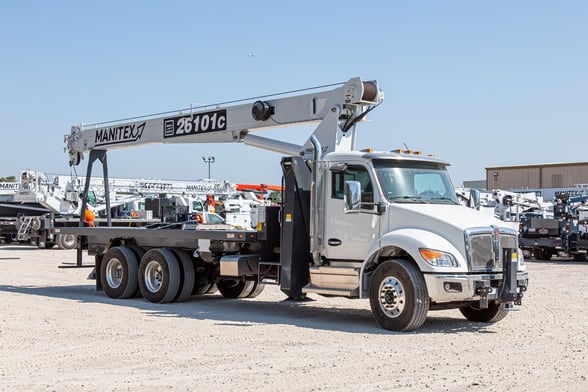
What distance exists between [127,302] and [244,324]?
388cm

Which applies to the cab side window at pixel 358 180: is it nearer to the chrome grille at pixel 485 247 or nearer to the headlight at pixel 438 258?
the headlight at pixel 438 258

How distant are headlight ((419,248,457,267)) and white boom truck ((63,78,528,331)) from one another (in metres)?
0.01

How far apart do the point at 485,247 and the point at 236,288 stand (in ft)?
19.7

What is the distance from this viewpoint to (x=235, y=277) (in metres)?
13.5

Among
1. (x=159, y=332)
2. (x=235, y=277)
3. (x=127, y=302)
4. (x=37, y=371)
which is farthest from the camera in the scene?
(x=127, y=302)

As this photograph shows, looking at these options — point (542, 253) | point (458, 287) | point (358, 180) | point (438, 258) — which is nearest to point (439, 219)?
point (438, 258)

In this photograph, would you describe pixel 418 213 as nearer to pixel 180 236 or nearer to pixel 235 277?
pixel 235 277

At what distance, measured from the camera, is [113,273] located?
15.5 m

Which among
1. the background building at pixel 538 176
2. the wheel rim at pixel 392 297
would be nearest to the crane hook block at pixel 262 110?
the wheel rim at pixel 392 297

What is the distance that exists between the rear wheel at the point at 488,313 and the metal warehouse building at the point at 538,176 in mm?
54240

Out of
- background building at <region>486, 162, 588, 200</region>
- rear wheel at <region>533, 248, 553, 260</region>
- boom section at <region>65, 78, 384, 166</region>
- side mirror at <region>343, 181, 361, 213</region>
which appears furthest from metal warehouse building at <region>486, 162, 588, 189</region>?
side mirror at <region>343, 181, 361, 213</region>

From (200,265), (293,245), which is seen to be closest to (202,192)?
(200,265)

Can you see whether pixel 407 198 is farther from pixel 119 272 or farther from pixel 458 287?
pixel 119 272

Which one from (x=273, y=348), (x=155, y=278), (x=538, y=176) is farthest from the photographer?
(x=538, y=176)
